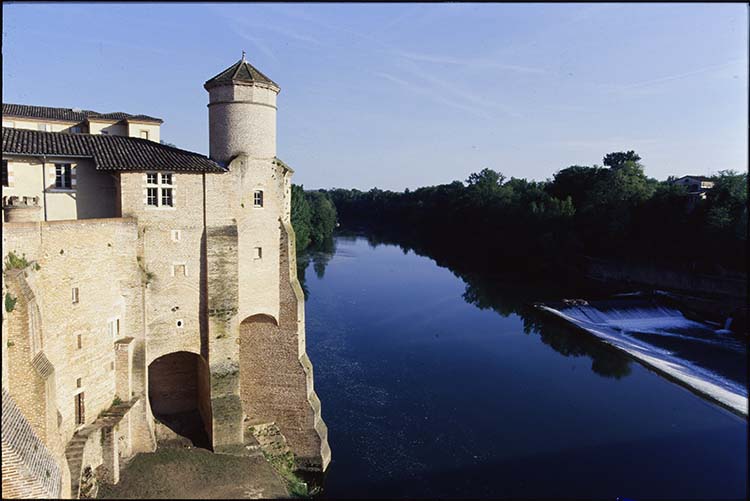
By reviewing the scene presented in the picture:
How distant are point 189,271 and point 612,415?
18309 millimetres

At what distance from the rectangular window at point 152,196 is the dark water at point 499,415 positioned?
34.1 ft

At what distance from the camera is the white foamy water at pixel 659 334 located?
76.5 feet

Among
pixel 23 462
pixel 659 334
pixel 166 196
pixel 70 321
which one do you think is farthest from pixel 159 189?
pixel 659 334

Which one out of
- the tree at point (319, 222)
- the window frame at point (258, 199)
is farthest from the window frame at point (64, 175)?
the tree at point (319, 222)

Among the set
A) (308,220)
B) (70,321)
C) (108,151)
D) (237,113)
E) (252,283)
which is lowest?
(70,321)

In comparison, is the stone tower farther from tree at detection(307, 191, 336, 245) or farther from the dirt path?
tree at detection(307, 191, 336, 245)

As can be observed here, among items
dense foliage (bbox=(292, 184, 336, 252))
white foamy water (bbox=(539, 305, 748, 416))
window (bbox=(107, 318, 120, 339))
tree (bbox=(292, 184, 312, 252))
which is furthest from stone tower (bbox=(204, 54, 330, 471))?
tree (bbox=(292, 184, 312, 252))

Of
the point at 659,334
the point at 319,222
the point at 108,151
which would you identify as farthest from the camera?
the point at 319,222

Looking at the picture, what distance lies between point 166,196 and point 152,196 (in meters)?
0.39

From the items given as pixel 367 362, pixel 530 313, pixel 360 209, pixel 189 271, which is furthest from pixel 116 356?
pixel 360 209

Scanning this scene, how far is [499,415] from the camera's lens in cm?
2064

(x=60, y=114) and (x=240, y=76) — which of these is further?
(x=60, y=114)

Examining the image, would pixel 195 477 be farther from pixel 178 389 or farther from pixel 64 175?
pixel 64 175

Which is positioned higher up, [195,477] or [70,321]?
[70,321]
